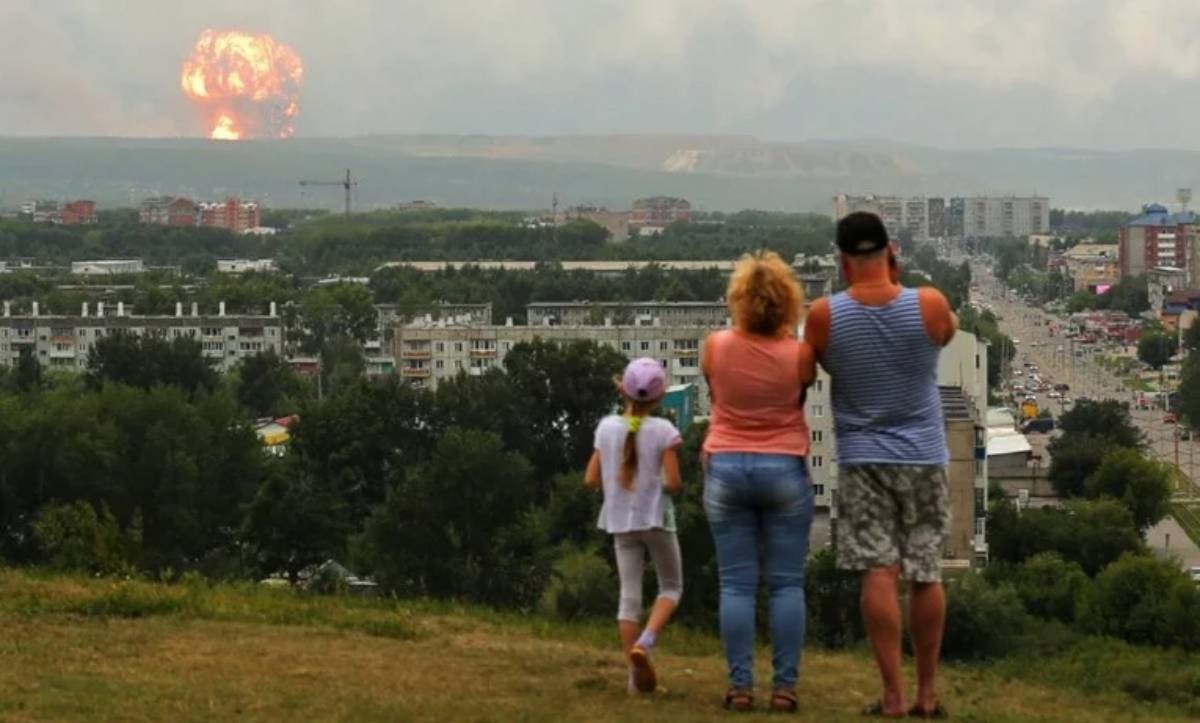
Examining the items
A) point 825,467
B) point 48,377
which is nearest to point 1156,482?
point 825,467

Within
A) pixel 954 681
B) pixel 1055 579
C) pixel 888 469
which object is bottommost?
pixel 1055 579

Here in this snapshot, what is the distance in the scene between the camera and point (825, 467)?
39.5 m

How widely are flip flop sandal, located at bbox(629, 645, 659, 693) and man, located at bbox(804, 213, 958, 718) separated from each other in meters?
0.68

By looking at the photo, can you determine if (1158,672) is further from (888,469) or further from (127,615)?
(127,615)

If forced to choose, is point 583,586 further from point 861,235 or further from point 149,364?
point 149,364

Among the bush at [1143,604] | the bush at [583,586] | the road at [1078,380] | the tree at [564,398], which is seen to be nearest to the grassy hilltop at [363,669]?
the bush at [583,586]

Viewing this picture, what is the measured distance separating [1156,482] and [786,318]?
36.4 meters

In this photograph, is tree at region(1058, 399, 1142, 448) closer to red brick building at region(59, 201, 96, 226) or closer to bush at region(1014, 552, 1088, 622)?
bush at region(1014, 552, 1088, 622)

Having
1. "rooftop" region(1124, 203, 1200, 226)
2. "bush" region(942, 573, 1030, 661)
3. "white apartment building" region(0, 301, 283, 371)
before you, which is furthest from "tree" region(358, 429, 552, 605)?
"rooftop" region(1124, 203, 1200, 226)

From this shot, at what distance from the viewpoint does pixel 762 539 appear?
7.76m

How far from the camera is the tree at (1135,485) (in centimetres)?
4256

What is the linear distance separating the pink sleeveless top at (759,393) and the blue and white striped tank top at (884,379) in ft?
0.39

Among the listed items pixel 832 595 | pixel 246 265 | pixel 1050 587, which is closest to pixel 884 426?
pixel 832 595

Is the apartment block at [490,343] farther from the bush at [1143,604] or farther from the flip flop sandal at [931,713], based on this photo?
the flip flop sandal at [931,713]
